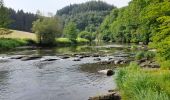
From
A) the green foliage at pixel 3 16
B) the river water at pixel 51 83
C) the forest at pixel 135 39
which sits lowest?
the river water at pixel 51 83

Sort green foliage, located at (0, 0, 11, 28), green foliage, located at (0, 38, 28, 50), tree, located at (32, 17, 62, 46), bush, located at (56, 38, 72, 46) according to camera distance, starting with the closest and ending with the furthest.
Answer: green foliage, located at (0, 38, 28, 50) < green foliage, located at (0, 0, 11, 28) < tree, located at (32, 17, 62, 46) < bush, located at (56, 38, 72, 46)

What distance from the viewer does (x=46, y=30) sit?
104 meters

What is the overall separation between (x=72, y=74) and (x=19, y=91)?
10.5 m

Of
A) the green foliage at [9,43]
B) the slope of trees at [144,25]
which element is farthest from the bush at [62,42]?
the slope of trees at [144,25]

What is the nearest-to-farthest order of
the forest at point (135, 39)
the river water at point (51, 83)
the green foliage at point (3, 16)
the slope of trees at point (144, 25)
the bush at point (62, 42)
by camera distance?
the forest at point (135, 39) → the slope of trees at point (144, 25) → the river water at point (51, 83) → the green foliage at point (3, 16) → the bush at point (62, 42)

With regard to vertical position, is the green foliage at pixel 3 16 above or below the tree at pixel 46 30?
above

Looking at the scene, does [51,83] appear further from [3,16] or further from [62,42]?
[62,42]

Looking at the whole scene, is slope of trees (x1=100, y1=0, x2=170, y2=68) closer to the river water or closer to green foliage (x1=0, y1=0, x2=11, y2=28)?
the river water

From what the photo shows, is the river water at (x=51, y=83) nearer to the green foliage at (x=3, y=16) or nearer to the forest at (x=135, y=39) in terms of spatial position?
the forest at (x=135, y=39)

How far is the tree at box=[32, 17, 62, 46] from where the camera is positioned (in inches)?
4067

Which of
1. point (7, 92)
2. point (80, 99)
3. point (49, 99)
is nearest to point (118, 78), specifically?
point (80, 99)

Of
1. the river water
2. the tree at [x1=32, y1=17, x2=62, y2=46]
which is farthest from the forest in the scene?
the river water

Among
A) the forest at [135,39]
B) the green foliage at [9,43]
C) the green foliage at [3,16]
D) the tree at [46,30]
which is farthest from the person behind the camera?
the tree at [46,30]

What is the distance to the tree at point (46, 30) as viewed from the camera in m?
103
